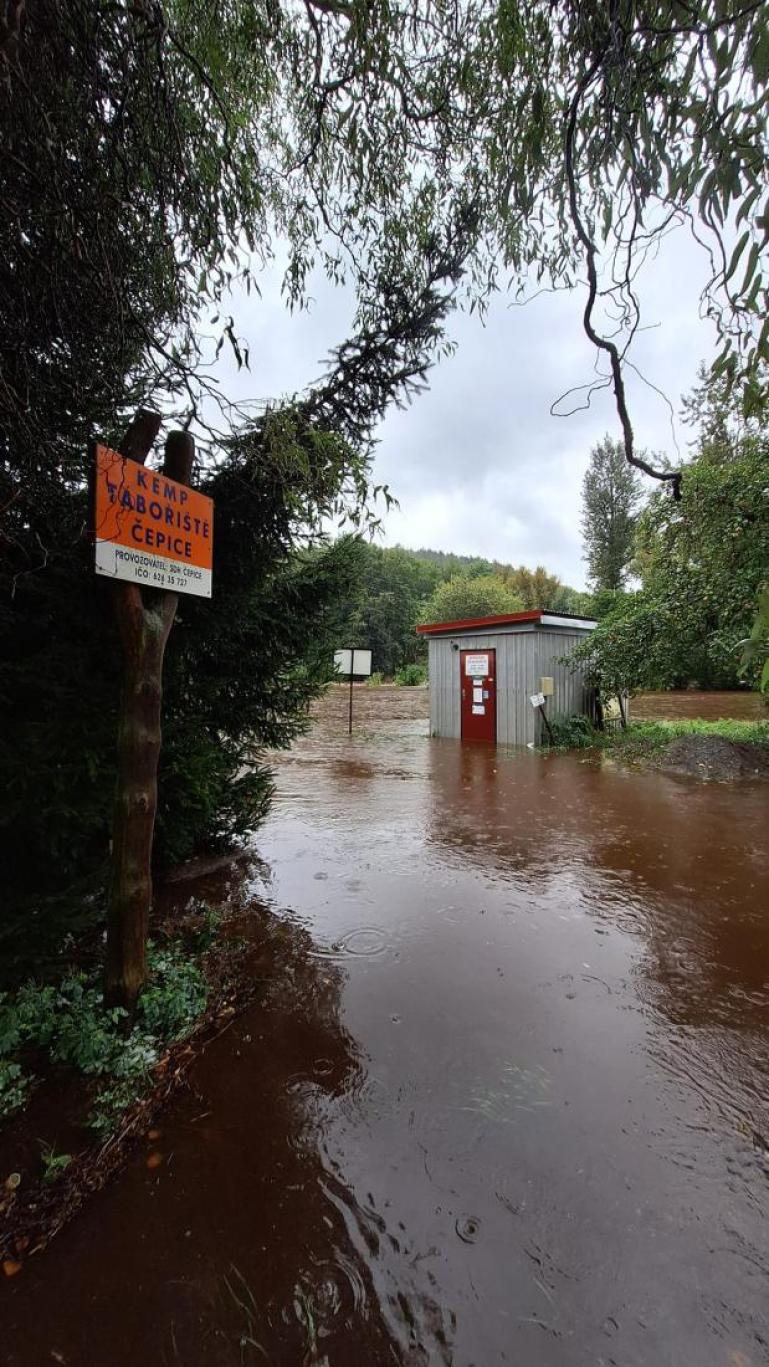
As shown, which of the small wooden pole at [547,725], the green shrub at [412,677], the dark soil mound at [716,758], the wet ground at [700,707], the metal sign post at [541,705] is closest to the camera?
the dark soil mound at [716,758]

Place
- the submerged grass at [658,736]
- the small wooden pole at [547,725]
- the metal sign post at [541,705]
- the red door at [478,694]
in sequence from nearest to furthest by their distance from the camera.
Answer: the submerged grass at [658,736] < the metal sign post at [541,705] < the small wooden pole at [547,725] < the red door at [478,694]

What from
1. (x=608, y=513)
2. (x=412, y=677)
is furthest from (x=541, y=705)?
(x=608, y=513)

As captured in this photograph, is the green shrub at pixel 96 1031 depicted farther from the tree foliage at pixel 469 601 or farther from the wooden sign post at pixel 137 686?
the tree foliage at pixel 469 601

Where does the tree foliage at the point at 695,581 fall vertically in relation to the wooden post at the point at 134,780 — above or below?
above

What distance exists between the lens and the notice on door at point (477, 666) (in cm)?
1143

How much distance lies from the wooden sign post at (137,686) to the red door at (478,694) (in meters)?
9.49

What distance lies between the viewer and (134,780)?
2.29 m

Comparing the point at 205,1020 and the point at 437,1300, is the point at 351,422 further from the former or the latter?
the point at 437,1300

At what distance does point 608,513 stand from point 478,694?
28766 mm

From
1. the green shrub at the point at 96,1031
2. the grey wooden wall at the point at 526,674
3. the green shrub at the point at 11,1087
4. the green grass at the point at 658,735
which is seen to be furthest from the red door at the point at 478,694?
the green shrub at the point at 11,1087

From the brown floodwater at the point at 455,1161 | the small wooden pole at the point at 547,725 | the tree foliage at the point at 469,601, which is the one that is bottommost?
the brown floodwater at the point at 455,1161

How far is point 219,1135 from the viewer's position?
1838 millimetres

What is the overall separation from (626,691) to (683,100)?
10.2 metres

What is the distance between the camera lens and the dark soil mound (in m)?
8.30
